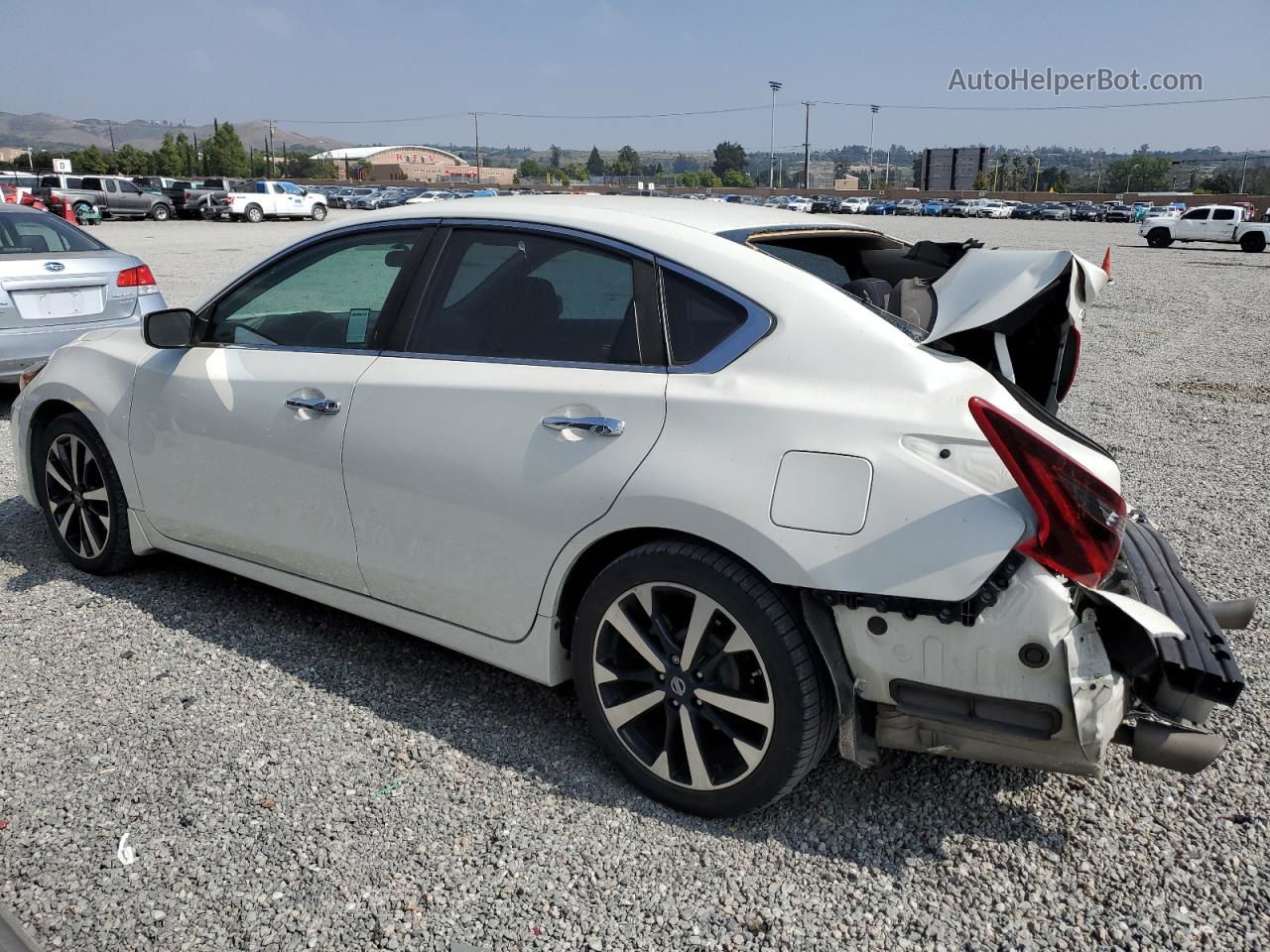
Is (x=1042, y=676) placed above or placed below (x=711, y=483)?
below

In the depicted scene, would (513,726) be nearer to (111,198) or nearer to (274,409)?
(274,409)

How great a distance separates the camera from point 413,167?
537 ft

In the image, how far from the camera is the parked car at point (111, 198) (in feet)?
125

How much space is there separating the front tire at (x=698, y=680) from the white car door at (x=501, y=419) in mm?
243

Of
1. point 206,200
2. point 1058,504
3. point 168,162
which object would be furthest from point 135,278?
point 168,162

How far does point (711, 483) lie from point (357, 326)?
1609mm

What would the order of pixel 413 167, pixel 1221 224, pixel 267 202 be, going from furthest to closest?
pixel 413 167, pixel 267 202, pixel 1221 224

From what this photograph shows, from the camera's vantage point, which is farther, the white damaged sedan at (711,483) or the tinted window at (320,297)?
the tinted window at (320,297)

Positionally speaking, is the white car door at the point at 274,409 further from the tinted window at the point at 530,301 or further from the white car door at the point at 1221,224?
the white car door at the point at 1221,224

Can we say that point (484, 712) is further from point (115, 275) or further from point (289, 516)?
point (115, 275)

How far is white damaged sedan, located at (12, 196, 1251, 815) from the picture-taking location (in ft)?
7.85

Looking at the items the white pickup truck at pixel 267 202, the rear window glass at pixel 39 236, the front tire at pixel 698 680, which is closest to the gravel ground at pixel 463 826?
the front tire at pixel 698 680

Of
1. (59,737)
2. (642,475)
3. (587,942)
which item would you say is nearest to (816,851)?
(587,942)

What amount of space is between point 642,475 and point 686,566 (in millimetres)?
272
